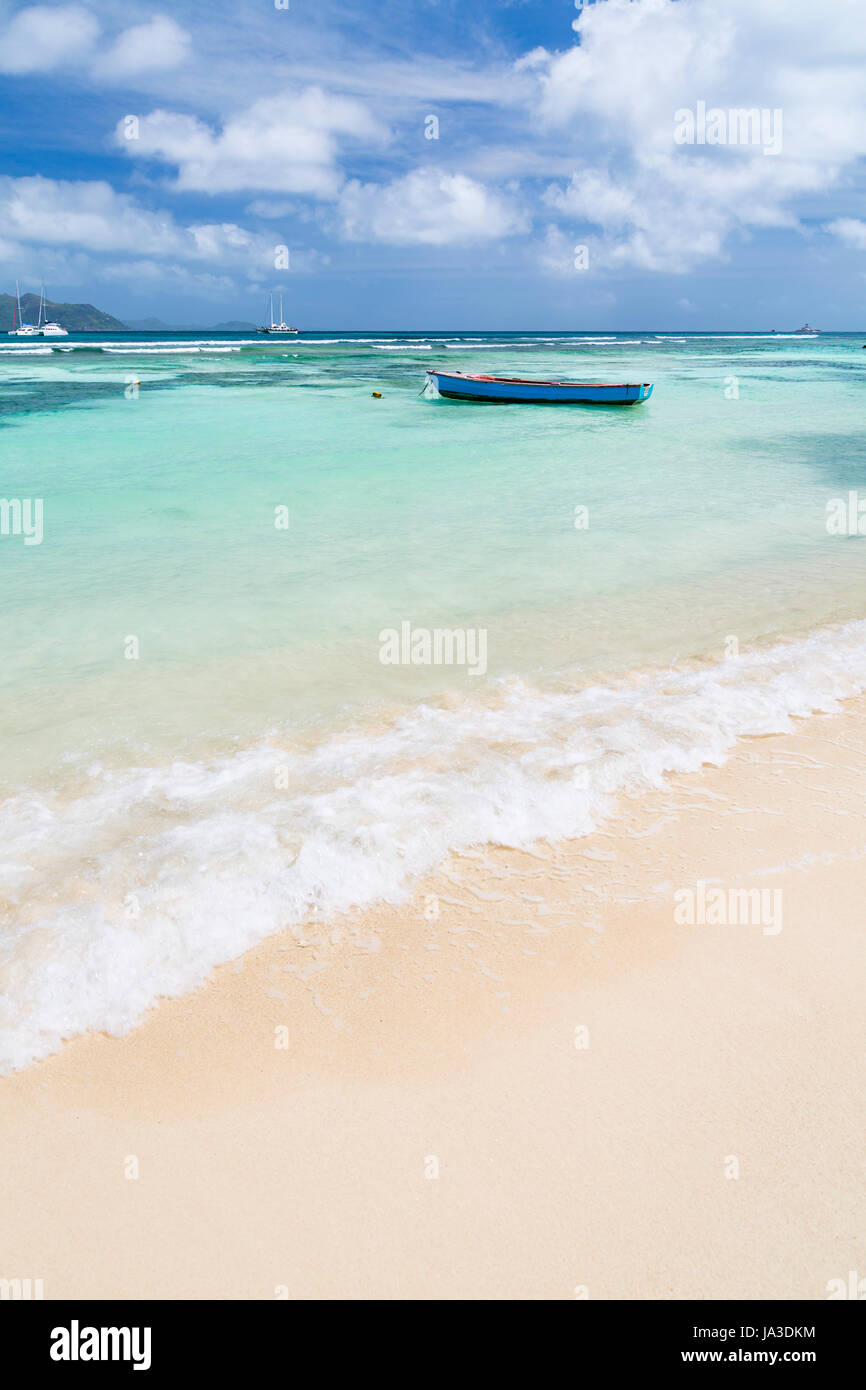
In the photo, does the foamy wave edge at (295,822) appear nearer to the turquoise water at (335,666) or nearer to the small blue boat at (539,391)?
the turquoise water at (335,666)

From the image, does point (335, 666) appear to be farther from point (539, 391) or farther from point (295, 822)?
point (539, 391)

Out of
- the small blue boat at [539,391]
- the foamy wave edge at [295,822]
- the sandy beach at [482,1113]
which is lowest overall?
the sandy beach at [482,1113]

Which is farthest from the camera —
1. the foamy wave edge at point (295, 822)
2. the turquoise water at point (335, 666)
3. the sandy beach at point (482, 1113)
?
the turquoise water at point (335, 666)

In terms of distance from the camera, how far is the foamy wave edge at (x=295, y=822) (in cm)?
386

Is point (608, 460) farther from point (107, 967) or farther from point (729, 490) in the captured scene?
point (107, 967)

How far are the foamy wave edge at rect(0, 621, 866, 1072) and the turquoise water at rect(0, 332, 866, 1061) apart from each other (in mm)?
19

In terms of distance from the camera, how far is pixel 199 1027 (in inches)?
140

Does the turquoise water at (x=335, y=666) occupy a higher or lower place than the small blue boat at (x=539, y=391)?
lower

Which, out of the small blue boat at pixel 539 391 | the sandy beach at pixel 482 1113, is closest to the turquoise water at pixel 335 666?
the sandy beach at pixel 482 1113

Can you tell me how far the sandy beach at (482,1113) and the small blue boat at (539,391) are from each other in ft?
96.3

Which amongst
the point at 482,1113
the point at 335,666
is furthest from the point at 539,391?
the point at 482,1113
